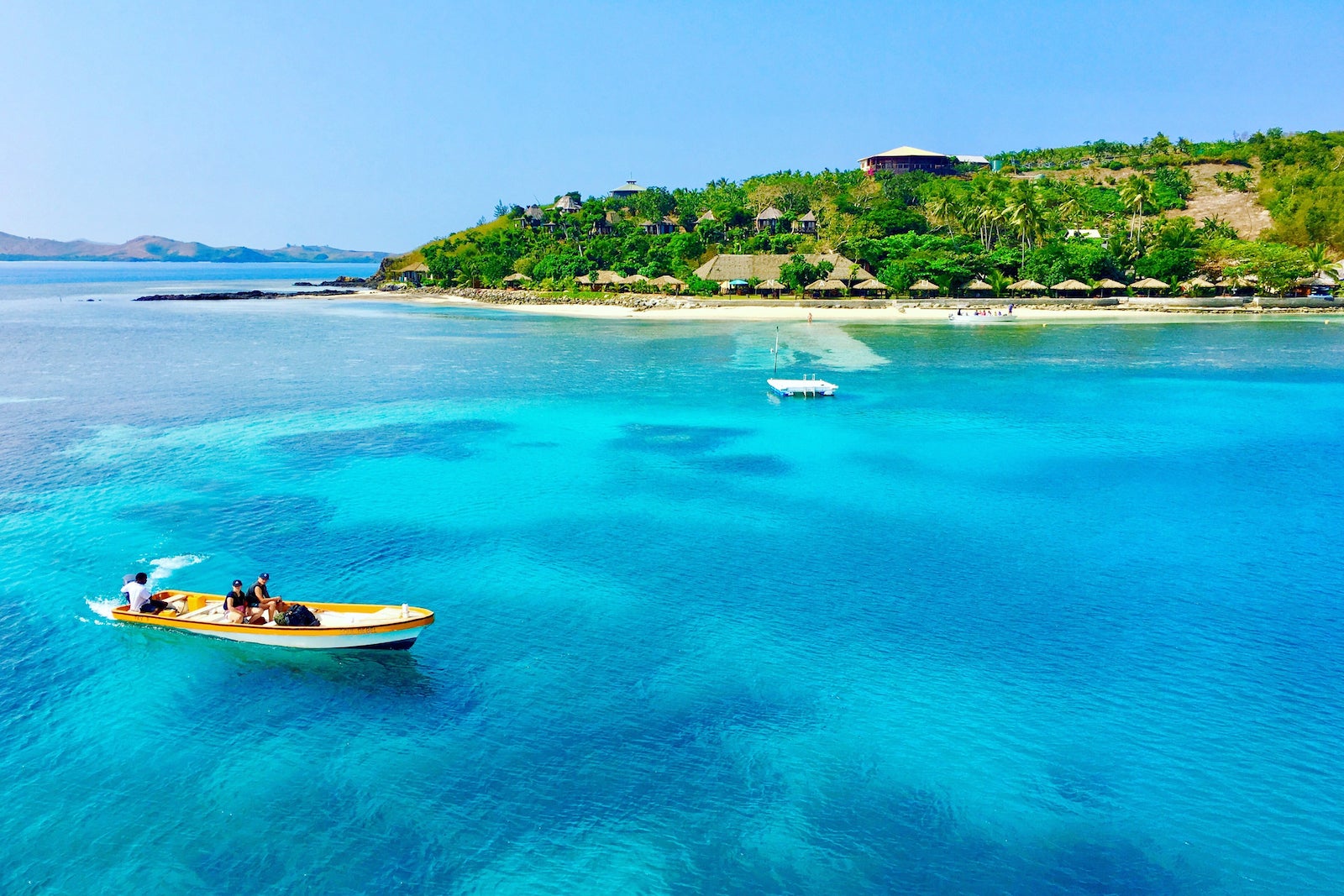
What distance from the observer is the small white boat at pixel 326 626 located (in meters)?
17.9

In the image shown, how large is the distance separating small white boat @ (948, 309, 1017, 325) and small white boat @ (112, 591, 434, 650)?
249ft

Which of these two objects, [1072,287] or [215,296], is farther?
[215,296]

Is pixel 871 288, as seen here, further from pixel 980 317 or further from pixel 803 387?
pixel 803 387

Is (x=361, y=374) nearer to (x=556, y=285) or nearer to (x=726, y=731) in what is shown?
(x=726, y=731)

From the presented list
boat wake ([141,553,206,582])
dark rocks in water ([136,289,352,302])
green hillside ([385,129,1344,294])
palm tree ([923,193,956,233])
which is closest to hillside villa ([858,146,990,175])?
green hillside ([385,129,1344,294])

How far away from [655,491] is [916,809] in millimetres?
17906

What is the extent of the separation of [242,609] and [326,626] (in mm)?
2425

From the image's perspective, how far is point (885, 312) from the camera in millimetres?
90000


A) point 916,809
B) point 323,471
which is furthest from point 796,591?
point 323,471

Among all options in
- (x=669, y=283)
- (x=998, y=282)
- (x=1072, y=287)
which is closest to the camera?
(x=1072, y=287)

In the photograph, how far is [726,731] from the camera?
15633 millimetres

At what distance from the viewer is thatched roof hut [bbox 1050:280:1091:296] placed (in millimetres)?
89000

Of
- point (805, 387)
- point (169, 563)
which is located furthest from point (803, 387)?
point (169, 563)

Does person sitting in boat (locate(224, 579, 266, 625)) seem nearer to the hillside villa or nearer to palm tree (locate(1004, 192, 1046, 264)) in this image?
palm tree (locate(1004, 192, 1046, 264))
